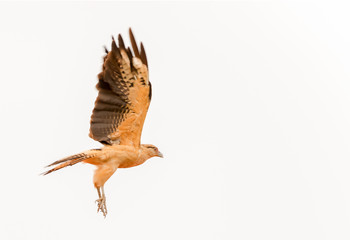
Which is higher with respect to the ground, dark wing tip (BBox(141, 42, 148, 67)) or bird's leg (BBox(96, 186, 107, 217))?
dark wing tip (BBox(141, 42, 148, 67))

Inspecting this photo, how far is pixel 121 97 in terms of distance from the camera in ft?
51.5

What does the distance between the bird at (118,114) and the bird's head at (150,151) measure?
4 centimetres

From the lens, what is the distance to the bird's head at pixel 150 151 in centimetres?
1628

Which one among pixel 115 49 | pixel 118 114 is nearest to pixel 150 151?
pixel 118 114

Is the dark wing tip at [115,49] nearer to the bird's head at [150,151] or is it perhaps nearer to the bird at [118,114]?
the bird at [118,114]

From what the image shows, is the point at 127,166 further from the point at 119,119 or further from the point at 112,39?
the point at 112,39

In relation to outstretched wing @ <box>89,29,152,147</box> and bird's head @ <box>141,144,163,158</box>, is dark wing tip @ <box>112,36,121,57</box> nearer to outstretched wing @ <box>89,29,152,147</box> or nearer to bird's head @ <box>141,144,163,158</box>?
outstretched wing @ <box>89,29,152,147</box>

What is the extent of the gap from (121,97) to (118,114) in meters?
0.38

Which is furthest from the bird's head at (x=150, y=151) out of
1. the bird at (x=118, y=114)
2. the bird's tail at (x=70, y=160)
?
the bird's tail at (x=70, y=160)

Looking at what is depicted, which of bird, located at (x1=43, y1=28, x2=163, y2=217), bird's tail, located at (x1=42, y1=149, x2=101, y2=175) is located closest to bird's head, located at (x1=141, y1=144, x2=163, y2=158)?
bird, located at (x1=43, y1=28, x2=163, y2=217)

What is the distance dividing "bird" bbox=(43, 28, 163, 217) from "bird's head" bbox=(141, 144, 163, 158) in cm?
4

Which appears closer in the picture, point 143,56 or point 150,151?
point 143,56

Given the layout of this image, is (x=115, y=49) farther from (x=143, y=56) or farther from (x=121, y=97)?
(x=121, y=97)

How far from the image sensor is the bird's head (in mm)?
16283
